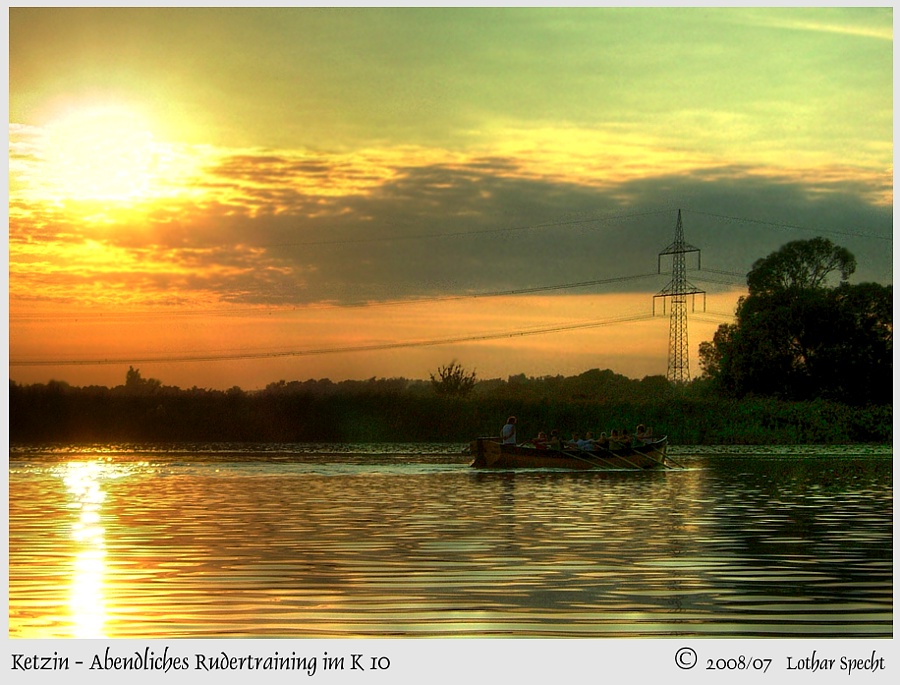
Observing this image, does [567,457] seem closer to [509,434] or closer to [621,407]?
[509,434]

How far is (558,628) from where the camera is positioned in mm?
13219

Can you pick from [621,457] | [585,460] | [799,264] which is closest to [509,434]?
[585,460]

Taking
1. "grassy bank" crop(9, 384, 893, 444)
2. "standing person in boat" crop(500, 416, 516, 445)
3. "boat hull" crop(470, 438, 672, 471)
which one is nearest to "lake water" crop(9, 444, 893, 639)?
"boat hull" crop(470, 438, 672, 471)

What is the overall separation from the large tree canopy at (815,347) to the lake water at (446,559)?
42769 millimetres

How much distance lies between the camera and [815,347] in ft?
262

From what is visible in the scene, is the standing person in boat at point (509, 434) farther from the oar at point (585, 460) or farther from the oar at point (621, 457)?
the oar at point (621, 457)

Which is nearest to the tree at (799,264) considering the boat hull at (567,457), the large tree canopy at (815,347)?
the large tree canopy at (815,347)

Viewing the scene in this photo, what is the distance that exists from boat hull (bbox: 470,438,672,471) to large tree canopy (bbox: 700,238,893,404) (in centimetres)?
3397

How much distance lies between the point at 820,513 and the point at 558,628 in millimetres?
14118

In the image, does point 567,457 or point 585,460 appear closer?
point 567,457

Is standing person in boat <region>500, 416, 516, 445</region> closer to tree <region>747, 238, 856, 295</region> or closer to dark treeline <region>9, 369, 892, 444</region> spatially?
dark treeline <region>9, 369, 892, 444</region>

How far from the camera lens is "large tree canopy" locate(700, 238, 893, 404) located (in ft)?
255

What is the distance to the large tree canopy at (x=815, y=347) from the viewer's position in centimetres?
7769

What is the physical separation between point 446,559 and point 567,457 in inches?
1042
